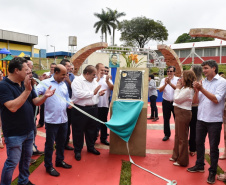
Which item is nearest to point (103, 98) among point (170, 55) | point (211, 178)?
point (211, 178)

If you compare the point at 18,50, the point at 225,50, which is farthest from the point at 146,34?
the point at 18,50

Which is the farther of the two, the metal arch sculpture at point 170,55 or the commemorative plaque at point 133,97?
the metal arch sculpture at point 170,55

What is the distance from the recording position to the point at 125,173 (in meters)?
3.44

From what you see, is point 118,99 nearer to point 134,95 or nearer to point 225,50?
point 134,95

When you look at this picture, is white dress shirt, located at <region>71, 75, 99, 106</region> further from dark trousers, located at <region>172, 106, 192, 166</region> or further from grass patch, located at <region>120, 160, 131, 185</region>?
dark trousers, located at <region>172, 106, 192, 166</region>

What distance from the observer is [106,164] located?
3812 millimetres

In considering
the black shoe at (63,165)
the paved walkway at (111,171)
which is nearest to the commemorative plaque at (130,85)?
the paved walkway at (111,171)

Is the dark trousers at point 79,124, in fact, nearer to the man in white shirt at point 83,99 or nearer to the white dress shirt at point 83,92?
the man in white shirt at point 83,99

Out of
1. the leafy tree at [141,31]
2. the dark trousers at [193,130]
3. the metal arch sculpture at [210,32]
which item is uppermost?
the leafy tree at [141,31]

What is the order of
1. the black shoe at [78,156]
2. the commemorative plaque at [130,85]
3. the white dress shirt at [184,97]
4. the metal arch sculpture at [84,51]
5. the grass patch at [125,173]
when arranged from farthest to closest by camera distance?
the metal arch sculpture at [84,51], the commemorative plaque at [130,85], the black shoe at [78,156], the white dress shirt at [184,97], the grass patch at [125,173]

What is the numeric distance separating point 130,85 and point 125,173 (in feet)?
6.02

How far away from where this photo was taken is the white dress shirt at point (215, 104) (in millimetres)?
3051

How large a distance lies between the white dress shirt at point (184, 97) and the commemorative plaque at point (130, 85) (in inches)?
35.7

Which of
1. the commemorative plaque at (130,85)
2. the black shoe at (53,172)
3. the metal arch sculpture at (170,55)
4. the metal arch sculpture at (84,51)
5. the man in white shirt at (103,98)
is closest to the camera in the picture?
the black shoe at (53,172)
